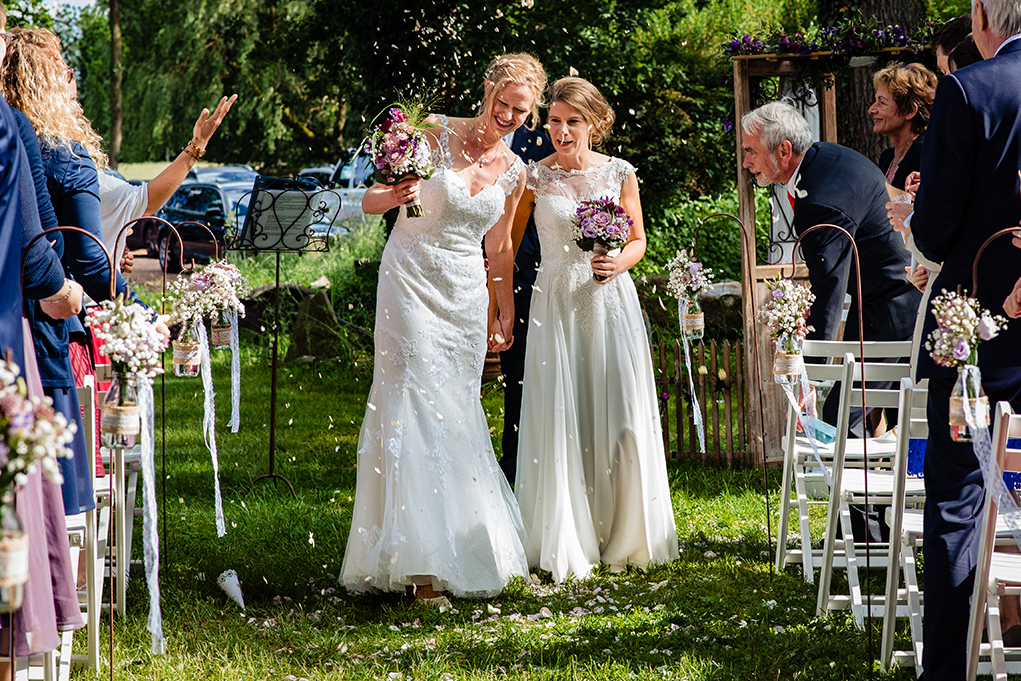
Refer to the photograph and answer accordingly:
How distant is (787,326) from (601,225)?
4.21ft

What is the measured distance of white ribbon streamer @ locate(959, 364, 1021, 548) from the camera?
2.54m

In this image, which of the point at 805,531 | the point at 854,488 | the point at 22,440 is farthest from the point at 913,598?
the point at 22,440

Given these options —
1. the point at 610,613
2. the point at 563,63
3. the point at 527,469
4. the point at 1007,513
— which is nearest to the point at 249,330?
the point at 563,63

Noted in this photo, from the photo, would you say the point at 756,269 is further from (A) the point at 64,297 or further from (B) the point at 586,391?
(A) the point at 64,297

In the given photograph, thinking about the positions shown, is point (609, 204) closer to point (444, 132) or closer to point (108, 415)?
point (444, 132)

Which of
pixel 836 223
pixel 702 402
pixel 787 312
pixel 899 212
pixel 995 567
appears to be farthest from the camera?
pixel 702 402

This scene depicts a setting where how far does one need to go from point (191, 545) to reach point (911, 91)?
439 cm

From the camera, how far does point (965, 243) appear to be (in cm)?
305

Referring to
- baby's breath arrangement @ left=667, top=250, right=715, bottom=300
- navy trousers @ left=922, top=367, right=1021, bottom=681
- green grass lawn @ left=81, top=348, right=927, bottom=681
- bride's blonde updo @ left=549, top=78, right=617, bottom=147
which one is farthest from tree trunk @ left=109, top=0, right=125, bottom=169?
navy trousers @ left=922, top=367, right=1021, bottom=681

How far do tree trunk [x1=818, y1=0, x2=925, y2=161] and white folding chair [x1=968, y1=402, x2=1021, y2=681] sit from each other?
5314 millimetres

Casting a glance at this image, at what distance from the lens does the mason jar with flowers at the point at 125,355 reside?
2689mm

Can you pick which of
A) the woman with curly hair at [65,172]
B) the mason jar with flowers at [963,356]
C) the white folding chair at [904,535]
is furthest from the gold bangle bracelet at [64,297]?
the white folding chair at [904,535]

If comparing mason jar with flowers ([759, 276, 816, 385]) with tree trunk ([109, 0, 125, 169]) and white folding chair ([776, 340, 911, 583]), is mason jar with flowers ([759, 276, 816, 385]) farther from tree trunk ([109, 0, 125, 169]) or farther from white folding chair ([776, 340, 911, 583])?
tree trunk ([109, 0, 125, 169])

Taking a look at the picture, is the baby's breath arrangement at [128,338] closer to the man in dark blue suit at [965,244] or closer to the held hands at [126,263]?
the held hands at [126,263]
